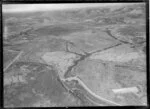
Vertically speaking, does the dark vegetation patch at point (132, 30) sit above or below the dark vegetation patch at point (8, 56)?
above

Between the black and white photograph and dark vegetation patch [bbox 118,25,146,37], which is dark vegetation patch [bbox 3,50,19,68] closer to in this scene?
the black and white photograph

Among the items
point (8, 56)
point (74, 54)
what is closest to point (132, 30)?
point (74, 54)

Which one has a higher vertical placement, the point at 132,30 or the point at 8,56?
the point at 132,30

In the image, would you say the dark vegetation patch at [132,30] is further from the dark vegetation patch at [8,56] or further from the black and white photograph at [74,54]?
the dark vegetation patch at [8,56]

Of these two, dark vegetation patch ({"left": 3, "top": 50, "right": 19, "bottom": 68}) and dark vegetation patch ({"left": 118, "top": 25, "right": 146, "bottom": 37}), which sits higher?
dark vegetation patch ({"left": 118, "top": 25, "right": 146, "bottom": 37})

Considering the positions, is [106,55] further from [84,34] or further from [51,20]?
[51,20]

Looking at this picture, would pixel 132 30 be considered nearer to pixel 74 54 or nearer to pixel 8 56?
pixel 74 54

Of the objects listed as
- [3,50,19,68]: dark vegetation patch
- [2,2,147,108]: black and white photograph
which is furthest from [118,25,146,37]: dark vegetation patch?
[3,50,19,68]: dark vegetation patch

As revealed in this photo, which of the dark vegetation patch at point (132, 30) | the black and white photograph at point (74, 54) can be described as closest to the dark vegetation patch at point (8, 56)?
the black and white photograph at point (74, 54)

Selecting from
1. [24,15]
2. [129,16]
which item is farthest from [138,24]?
[24,15]
